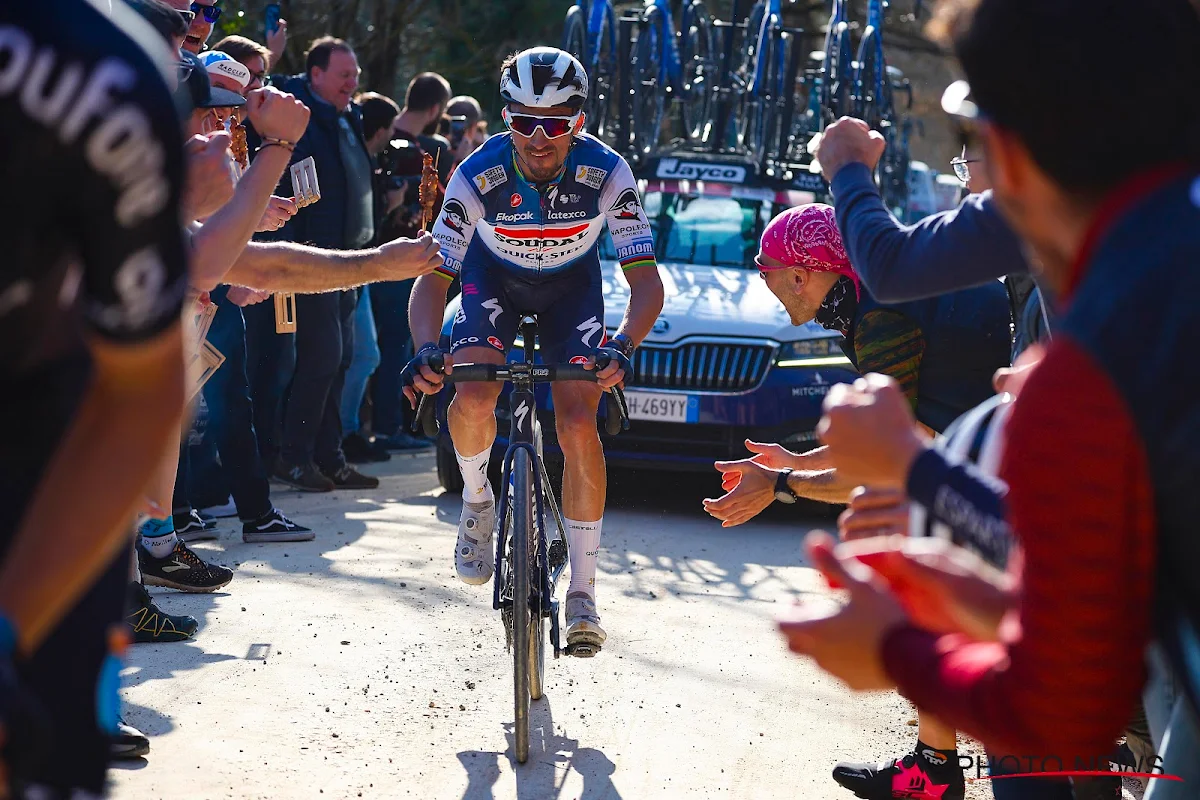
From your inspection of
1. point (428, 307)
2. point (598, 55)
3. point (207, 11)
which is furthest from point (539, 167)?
point (598, 55)

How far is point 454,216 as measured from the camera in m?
6.09

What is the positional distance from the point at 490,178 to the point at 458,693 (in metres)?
2.13

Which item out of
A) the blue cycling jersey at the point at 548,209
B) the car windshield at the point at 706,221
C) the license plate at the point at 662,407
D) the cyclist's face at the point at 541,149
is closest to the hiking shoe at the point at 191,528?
the license plate at the point at 662,407

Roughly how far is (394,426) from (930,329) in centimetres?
805

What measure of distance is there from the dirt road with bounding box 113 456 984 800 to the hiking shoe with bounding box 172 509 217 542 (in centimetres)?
16

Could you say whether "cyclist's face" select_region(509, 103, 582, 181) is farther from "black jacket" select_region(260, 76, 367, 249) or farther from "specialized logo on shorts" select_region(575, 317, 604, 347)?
"black jacket" select_region(260, 76, 367, 249)

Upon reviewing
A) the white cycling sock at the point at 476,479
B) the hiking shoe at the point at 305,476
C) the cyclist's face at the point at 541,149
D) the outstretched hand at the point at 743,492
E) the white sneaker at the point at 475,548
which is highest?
the cyclist's face at the point at 541,149

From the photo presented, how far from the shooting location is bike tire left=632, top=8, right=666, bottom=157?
1262 centimetres

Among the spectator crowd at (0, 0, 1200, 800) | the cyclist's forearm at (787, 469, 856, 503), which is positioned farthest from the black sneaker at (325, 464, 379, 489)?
the spectator crowd at (0, 0, 1200, 800)

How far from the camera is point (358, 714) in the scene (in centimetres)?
536

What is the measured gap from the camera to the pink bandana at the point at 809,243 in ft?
15.9

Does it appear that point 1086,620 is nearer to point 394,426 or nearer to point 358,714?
point 358,714

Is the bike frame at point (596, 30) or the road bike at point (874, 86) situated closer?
the bike frame at point (596, 30)

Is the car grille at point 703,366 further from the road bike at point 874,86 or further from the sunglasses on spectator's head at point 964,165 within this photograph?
the sunglasses on spectator's head at point 964,165
